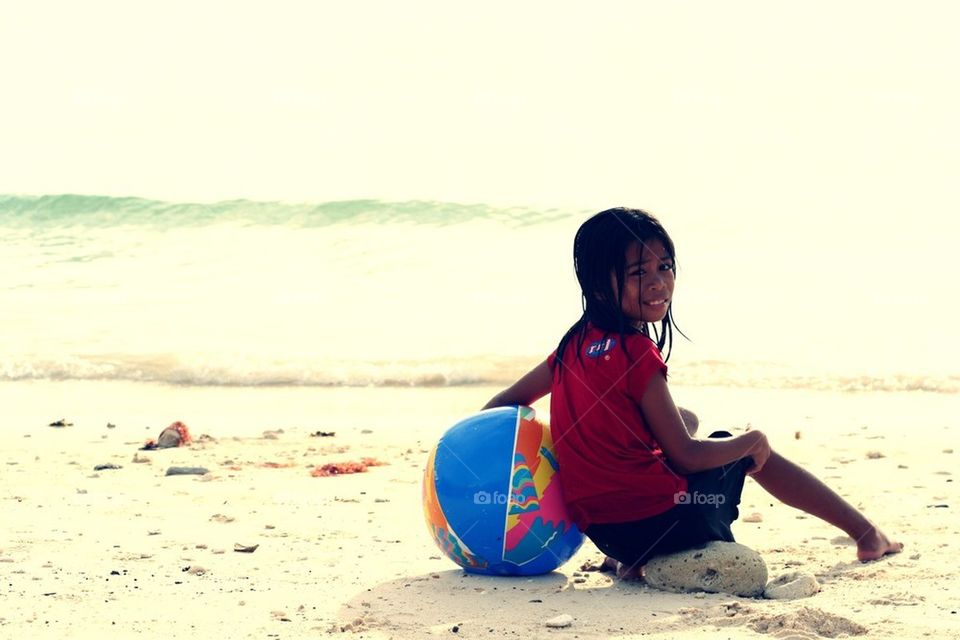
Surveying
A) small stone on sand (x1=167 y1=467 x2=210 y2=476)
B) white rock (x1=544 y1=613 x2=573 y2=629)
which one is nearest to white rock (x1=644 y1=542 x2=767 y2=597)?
white rock (x1=544 y1=613 x2=573 y2=629)

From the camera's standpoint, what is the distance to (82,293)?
19.3 meters

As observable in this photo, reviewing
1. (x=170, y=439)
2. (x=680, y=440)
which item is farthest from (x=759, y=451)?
(x=170, y=439)

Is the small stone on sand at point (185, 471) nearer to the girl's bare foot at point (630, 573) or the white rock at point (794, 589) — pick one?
the girl's bare foot at point (630, 573)

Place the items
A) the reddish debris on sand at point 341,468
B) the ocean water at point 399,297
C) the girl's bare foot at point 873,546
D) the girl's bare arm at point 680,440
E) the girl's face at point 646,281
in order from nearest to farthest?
the girl's bare arm at point 680,440 < the girl's face at point 646,281 < the girl's bare foot at point 873,546 < the reddish debris on sand at point 341,468 < the ocean water at point 399,297

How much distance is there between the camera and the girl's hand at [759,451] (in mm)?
5137

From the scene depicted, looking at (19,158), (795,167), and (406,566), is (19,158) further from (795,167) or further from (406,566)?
(406,566)

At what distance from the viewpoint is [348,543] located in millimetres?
6289

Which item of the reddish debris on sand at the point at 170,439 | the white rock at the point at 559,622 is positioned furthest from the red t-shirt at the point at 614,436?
the reddish debris on sand at the point at 170,439

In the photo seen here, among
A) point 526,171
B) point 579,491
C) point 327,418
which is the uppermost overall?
point 526,171

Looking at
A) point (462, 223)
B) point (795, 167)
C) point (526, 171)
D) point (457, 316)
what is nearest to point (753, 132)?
point (795, 167)

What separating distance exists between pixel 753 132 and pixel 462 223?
9856 mm

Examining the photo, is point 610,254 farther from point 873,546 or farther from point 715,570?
point 873,546

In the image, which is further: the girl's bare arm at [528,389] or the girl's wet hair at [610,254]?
the girl's bare arm at [528,389]

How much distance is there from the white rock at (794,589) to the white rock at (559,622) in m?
0.92
